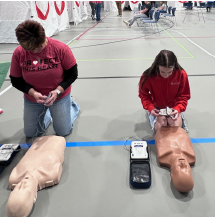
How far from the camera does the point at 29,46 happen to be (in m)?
1.58

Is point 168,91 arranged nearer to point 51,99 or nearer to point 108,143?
point 108,143

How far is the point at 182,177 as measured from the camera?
146cm

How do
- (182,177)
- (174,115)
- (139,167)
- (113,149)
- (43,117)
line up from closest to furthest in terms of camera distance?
(182,177)
(139,167)
(174,115)
(113,149)
(43,117)

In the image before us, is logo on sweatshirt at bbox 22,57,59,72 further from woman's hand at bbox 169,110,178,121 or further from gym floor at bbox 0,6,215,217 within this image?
woman's hand at bbox 169,110,178,121

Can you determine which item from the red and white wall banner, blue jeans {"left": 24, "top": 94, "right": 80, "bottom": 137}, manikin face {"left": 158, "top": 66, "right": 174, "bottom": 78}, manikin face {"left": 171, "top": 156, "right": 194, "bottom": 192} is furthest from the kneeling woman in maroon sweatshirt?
the red and white wall banner

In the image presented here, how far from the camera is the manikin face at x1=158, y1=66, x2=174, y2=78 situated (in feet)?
5.74

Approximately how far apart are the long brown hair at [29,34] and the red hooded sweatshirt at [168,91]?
105cm

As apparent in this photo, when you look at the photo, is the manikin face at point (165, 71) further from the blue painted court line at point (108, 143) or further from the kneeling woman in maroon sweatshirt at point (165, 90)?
the blue painted court line at point (108, 143)

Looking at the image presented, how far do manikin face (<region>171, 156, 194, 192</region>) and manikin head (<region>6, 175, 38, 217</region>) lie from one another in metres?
1.02

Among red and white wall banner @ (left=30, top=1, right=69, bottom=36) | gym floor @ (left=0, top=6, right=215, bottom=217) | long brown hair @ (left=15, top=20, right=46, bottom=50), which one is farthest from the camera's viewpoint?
red and white wall banner @ (left=30, top=1, right=69, bottom=36)

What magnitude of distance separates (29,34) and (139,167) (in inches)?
53.3

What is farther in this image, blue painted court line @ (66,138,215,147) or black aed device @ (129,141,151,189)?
blue painted court line @ (66,138,215,147)

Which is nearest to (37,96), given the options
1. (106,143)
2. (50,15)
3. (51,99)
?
(51,99)

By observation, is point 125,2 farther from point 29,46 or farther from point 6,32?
point 29,46
